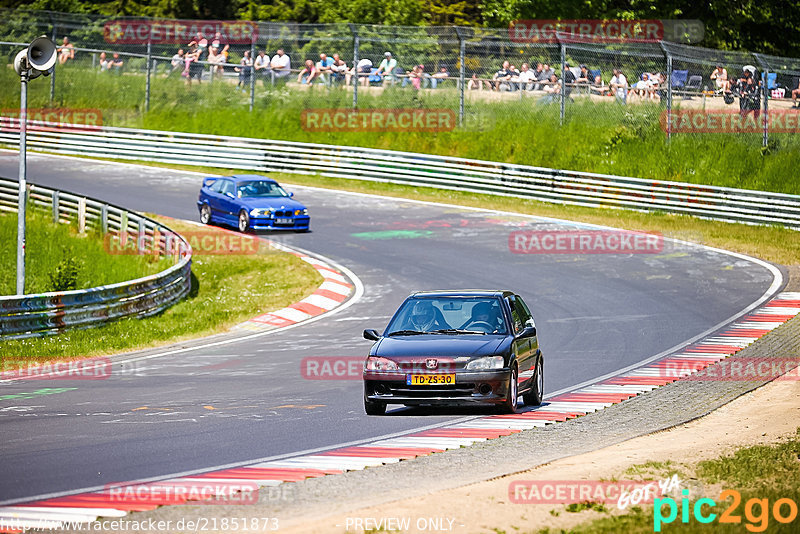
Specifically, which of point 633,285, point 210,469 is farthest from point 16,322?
point 633,285

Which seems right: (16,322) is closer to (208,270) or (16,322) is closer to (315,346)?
(315,346)

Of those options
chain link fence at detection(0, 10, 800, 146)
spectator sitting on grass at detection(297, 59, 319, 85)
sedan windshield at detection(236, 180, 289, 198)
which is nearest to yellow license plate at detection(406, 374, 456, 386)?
sedan windshield at detection(236, 180, 289, 198)

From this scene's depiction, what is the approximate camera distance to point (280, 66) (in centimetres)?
3978

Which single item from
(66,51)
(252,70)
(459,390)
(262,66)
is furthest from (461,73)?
(459,390)

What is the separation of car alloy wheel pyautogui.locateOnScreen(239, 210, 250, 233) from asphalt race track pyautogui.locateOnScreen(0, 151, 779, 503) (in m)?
1.26

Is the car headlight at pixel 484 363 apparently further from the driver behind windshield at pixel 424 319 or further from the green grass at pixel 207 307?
the green grass at pixel 207 307

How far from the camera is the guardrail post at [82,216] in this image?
2834cm

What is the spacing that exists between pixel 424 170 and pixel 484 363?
2442cm

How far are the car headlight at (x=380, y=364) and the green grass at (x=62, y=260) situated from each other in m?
11.0

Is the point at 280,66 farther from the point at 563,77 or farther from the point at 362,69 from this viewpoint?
the point at 563,77

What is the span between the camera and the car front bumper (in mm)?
12133

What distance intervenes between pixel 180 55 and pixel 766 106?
2058cm

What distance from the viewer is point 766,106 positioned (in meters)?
31.9

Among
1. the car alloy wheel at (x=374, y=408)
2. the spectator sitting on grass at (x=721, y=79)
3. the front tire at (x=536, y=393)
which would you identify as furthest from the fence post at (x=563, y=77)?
the car alloy wheel at (x=374, y=408)
